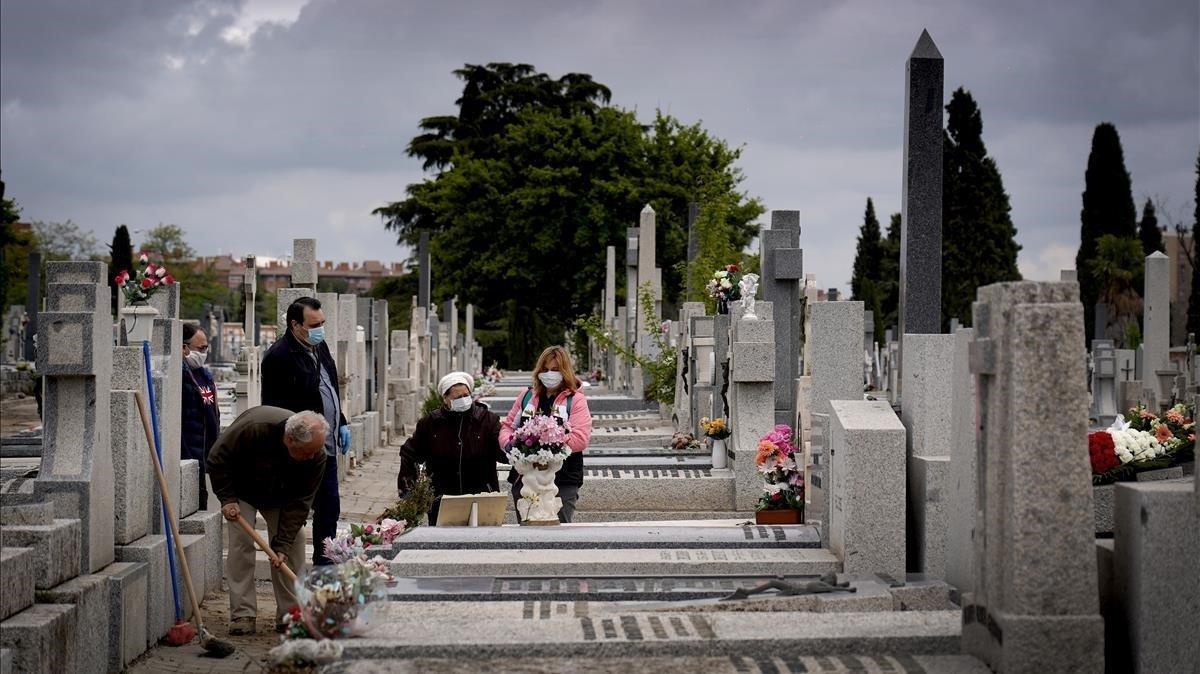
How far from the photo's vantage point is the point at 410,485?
30.5 feet

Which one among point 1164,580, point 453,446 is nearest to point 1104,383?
point 453,446

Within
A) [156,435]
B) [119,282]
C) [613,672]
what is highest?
[119,282]

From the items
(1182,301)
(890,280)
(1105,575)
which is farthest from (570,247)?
(1105,575)

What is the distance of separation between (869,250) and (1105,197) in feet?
41.6

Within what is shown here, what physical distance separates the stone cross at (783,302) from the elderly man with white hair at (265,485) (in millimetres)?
8019

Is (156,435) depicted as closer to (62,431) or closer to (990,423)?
(62,431)

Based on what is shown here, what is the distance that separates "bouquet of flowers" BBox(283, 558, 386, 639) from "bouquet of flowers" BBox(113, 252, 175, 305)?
8403 millimetres

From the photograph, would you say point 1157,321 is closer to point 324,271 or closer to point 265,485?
point 265,485

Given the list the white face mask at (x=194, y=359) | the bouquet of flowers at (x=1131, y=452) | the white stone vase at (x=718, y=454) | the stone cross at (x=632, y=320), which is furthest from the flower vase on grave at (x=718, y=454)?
the stone cross at (x=632, y=320)

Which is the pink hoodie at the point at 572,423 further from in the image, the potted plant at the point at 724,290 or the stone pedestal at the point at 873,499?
the potted plant at the point at 724,290

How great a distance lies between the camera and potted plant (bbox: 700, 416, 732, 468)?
1295cm

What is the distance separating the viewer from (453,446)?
30.2 ft

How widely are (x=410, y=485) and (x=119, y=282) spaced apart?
6.17m

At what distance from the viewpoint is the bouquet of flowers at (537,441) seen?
916cm
